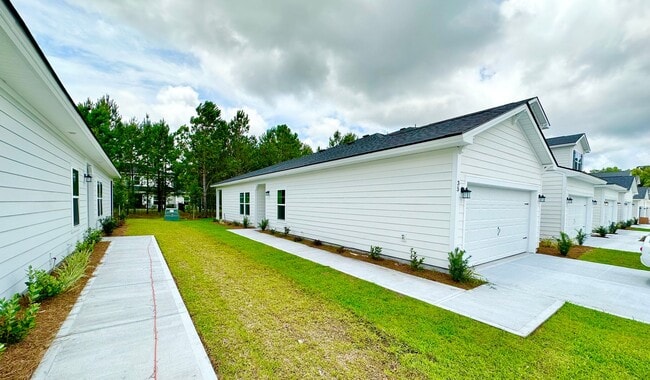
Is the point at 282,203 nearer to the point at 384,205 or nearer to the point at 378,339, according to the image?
the point at 384,205

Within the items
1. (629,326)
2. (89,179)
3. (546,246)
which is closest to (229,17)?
(89,179)

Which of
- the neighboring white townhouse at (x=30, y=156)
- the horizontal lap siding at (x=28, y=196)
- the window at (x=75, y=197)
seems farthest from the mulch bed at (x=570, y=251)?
the window at (x=75, y=197)

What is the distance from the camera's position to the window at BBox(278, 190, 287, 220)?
1222 cm

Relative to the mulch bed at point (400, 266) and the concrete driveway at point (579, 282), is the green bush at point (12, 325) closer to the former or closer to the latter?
the mulch bed at point (400, 266)

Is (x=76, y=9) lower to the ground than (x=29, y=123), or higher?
higher

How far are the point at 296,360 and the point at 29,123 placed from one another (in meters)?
5.71

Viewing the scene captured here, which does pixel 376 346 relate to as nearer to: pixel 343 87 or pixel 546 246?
pixel 546 246

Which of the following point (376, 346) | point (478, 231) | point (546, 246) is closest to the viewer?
point (376, 346)

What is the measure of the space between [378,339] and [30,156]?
6.14 meters

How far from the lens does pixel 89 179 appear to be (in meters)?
8.91

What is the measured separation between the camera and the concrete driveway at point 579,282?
4277 mm

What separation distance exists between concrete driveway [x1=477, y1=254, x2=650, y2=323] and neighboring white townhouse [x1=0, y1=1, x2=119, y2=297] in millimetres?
7896

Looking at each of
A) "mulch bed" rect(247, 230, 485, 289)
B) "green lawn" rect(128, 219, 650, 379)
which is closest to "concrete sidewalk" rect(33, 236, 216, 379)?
"green lawn" rect(128, 219, 650, 379)

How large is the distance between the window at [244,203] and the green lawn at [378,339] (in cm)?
1136
